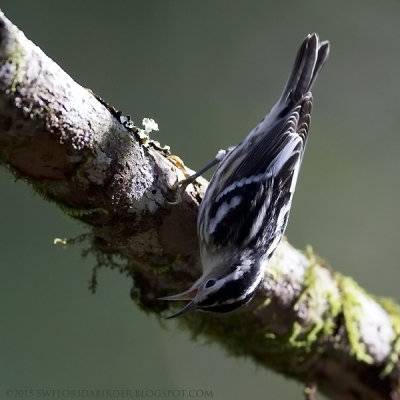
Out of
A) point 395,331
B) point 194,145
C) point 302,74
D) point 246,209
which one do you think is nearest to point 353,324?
point 395,331

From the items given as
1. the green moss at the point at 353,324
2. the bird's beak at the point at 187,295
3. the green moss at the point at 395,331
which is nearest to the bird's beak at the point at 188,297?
the bird's beak at the point at 187,295

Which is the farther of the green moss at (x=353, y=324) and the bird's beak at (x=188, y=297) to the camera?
the green moss at (x=353, y=324)

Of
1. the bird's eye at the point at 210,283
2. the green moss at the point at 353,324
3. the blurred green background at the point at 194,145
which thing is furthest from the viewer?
the blurred green background at the point at 194,145

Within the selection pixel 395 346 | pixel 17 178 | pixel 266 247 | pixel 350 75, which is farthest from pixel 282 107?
pixel 350 75

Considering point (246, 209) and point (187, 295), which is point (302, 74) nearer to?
point (246, 209)

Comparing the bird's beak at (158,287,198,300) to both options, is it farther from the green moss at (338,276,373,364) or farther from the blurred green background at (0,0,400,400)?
the blurred green background at (0,0,400,400)

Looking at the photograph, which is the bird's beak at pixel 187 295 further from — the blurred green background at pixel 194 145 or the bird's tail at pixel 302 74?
the blurred green background at pixel 194 145

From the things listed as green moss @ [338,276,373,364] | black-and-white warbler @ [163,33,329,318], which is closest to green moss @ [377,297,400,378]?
green moss @ [338,276,373,364]
